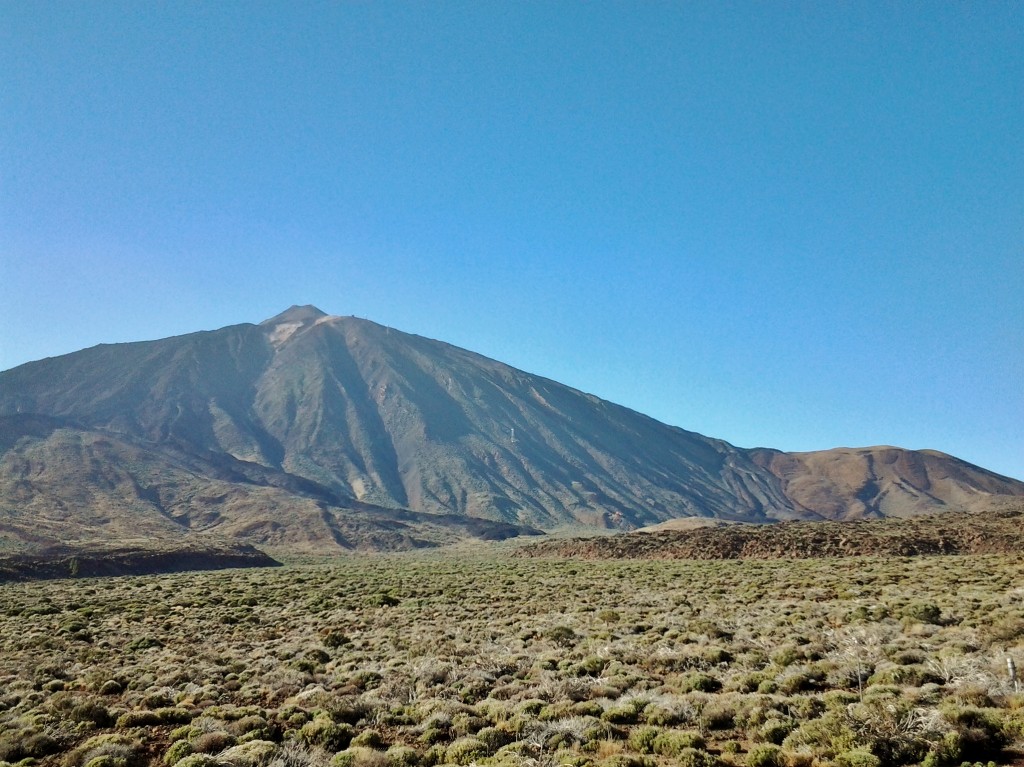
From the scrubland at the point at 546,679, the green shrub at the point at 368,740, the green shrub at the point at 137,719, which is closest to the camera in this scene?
the scrubland at the point at 546,679

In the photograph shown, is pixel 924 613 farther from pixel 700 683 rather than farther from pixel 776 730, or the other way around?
pixel 776 730

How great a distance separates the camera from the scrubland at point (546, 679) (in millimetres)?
8375

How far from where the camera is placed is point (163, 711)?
11.3m

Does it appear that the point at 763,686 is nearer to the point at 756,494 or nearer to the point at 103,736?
the point at 103,736

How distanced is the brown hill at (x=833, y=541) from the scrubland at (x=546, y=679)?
34.7 feet

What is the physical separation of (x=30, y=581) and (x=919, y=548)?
53.6 meters

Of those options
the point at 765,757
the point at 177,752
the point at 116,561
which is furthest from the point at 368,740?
the point at 116,561

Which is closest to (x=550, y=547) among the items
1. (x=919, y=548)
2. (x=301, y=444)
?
(x=919, y=548)

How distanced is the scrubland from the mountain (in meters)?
60.0

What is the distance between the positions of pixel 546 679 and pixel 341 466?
139 meters

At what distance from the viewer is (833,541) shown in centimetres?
3925

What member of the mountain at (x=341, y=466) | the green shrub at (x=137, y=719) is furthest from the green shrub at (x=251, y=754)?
the mountain at (x=341, y=466)

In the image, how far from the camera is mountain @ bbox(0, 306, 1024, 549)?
9138cm

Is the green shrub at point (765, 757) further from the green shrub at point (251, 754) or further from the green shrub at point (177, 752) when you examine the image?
the green shrub at point (177, 752)
